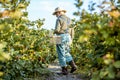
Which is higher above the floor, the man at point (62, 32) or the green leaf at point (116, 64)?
the green leaf at point (116, 64)

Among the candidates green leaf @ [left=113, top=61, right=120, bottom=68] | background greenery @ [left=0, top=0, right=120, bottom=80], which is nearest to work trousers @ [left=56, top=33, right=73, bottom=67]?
background greenery @ [left=0, top=0, right=120, bottom=80]

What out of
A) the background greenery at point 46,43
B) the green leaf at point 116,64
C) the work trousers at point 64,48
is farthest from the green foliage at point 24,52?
the green leaf at point 116,64

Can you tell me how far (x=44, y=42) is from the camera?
37.9 ft

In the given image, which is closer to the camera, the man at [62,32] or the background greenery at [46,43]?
the background greenery at [46,43]

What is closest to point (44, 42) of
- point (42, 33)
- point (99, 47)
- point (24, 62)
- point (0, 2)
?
point (42, 33)

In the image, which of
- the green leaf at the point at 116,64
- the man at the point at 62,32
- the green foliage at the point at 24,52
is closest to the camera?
the green leaf at the point at 116,64

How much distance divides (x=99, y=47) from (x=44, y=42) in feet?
20.6

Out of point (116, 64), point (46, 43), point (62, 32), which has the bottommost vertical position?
point (46, 43)

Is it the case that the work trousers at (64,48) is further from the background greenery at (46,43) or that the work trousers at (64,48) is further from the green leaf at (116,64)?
the green leaf at (116,64)

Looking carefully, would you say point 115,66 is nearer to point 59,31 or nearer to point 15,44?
point 15,44

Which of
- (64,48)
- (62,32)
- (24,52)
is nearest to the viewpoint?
(24,52)

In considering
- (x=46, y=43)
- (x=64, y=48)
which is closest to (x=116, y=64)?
(x=64, y=48)

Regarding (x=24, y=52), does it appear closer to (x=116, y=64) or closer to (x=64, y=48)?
(x=64, y=48)

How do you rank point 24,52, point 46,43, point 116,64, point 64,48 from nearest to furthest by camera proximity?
point 116,64 → point 24,52 → point 64,48 → point 46,43
